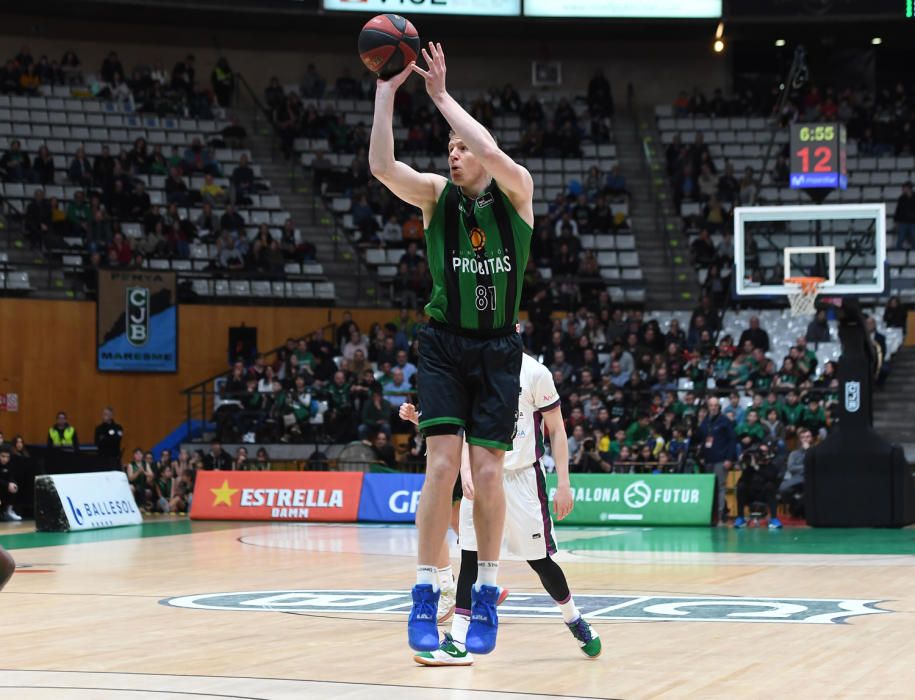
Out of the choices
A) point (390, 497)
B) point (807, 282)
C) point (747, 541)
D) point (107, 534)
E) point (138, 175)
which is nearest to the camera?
point (747, 541)

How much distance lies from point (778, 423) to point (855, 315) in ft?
11.1

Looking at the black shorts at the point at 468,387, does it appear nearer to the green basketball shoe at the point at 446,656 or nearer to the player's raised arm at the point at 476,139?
the player's raised arm at the point at 476,139

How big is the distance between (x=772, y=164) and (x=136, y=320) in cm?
1535

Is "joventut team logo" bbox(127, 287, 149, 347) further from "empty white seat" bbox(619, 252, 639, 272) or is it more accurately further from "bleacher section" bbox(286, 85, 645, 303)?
"empty white seat" bbox(619, 252, 639, 272)

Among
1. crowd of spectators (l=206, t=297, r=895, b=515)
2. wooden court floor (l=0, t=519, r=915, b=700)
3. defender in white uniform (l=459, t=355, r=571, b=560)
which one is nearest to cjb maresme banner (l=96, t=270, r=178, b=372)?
crowd of spectators (l=206, t=297, r=895, b=515)

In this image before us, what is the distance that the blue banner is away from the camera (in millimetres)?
20922

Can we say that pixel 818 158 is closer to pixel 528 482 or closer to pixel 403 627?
pixel 528 482

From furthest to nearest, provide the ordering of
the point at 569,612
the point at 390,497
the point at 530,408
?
the point at 390,497, the point at 530,408, the point at 569,612

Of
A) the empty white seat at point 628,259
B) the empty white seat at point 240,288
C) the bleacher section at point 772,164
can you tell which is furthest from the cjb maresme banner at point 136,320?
the bleacher section at point 772,164

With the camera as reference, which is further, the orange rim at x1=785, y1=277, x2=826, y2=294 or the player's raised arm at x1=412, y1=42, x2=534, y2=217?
the orange rim at x1=785, y1=277, x2=826, y2=294

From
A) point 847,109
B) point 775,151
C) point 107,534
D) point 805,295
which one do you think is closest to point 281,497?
point 107,534

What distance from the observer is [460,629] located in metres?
6.44

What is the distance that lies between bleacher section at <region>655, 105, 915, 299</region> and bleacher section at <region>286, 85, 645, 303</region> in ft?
5.30

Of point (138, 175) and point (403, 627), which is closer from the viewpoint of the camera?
point (403, 627)
